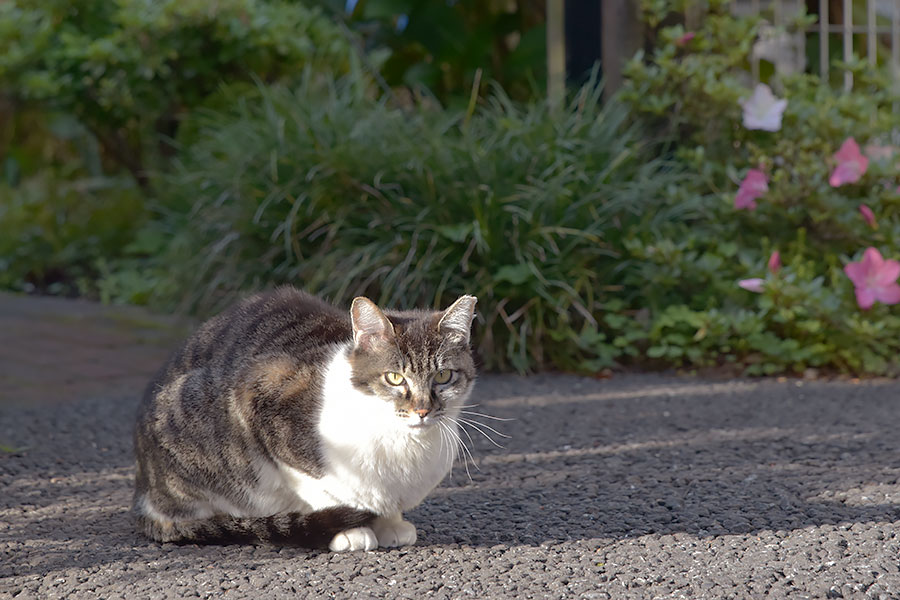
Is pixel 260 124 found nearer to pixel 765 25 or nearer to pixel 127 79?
pixel 127 79

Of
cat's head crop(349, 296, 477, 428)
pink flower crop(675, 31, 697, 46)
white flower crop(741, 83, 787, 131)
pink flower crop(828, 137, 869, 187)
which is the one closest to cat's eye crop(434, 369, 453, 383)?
cat's head crop(349, 296, 477, 428)

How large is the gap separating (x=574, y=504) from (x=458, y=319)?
702mm

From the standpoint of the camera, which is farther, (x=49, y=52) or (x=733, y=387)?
(x=49, y=52)

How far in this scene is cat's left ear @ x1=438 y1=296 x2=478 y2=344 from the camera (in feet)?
Answer: 7.64

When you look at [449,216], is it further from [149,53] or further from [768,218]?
[149,53]

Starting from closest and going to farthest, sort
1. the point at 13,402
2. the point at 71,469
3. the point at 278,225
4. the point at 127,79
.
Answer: the point at 71,469 < the point at 13,402 < the point at 278,225 < the point at 127,79

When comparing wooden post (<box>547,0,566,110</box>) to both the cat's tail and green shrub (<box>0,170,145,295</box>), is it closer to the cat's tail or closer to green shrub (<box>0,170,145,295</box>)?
green shrub (<box>0,170,145,295</box>)

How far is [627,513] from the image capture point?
8.57ft

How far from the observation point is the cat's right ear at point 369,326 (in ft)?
7.50

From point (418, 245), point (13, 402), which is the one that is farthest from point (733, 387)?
point (13, 402)

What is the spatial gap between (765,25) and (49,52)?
15.0ft

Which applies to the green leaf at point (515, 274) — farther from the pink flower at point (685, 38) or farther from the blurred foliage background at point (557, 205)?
the pink flower at point (685, 38)

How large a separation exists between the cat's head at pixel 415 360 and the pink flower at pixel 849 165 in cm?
268

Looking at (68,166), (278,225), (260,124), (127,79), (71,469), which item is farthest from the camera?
(68,166)
